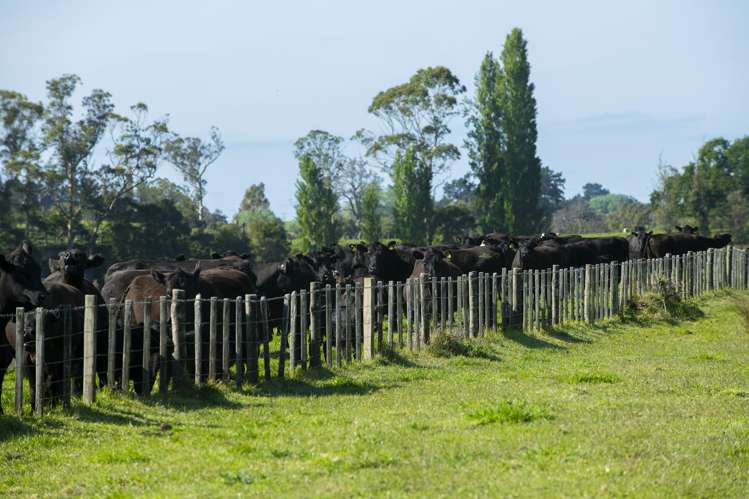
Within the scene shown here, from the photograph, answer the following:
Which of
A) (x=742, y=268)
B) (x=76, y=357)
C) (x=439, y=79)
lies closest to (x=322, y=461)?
(x=76, y=357)

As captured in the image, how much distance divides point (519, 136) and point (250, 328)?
5744 centimetres

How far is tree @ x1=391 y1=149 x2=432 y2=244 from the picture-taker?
66938 mm

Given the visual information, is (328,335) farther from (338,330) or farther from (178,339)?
(178,339)

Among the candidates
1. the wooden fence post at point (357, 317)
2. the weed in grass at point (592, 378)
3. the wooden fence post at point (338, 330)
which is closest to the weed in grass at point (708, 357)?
the weed in grass at point (592, 378)

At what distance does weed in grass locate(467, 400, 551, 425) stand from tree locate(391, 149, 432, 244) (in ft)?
180

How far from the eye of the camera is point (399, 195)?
223 feet

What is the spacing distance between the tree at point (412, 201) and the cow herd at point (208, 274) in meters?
24.7

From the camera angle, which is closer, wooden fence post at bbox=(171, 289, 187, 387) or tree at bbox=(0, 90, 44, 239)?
wooden fence post at bbox=(171, 289, 187, 387)

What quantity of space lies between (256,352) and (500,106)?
190 ft

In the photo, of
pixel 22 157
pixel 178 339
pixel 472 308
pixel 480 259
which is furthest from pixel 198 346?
pixel 22 157

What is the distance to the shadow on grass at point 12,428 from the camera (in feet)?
35.3

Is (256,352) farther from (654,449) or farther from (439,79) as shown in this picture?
(439,79)

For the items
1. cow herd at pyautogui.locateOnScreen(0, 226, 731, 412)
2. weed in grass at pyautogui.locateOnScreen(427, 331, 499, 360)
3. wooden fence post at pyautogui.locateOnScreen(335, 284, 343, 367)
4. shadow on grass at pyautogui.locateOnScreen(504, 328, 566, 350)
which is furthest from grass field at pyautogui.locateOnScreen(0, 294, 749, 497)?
shadow on grass at pyautogui.locateOnScreen(504, 328, 566, 350)

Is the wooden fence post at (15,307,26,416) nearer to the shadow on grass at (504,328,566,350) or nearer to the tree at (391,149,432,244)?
the shadow on grass at (504,328,566,350)
